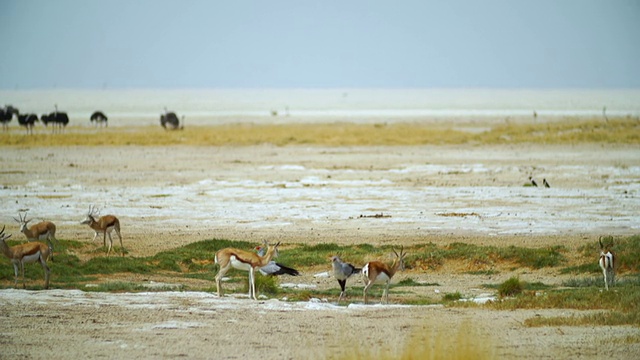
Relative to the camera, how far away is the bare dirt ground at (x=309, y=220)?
12.1 metres

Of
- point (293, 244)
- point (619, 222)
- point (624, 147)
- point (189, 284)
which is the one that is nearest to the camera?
point (189, 284)

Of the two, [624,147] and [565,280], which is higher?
[624,147]

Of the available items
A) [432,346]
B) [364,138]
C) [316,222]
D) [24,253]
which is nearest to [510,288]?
[432,346]

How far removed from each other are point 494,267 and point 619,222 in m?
6.35

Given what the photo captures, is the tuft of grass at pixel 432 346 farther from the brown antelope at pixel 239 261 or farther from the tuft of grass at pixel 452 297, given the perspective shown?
the brown antelope at pixel 239 261

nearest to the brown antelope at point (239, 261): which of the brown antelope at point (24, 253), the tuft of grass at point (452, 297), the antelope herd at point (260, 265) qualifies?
the antelope herd at point (260, 265)

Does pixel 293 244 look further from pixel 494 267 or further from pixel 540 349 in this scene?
pixel 540 349

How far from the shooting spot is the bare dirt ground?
12102 millimetres

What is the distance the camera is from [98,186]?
3253cm

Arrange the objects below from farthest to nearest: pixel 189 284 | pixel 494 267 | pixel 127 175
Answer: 1. pixel 127 175
2. pixel 494 267
3. pixel 189 284

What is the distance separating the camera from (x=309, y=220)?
83.8 feet

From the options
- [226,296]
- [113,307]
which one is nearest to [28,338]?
[113,307]

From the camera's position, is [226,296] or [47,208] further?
[47,208]

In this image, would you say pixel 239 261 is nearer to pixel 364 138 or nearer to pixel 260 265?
pixel 260 265
